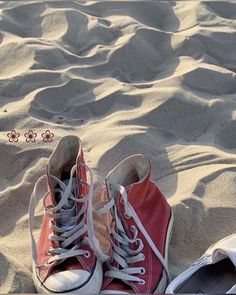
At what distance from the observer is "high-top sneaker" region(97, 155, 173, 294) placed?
156cm

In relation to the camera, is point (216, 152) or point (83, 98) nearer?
point (216, 152)

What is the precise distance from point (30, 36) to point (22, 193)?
1169mm

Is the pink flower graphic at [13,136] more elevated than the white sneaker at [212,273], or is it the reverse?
the white sneaker at [212,273]

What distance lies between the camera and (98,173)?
2.03 metres

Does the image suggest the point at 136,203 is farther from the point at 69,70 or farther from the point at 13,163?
the point at 69,70

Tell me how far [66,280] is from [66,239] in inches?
4.8

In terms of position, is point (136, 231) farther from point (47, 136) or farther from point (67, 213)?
point (47, 136)

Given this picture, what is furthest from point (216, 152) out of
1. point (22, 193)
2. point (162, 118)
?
point (22, 193)

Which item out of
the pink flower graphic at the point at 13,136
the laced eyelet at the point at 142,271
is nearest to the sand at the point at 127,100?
the pink flower graphic at the point at 13,136

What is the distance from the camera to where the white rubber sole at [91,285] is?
150 centimetres

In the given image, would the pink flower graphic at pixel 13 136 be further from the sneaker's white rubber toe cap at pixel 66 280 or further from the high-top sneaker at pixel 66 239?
the sneaker's white rubber toe cap at pixel 66 280

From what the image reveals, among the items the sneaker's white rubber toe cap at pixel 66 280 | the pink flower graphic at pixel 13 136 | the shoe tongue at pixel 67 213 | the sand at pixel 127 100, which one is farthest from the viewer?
the pink flower graphic at pixel 13 136

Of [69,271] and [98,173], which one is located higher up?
[69,271]

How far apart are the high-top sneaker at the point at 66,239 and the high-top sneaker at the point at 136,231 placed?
52mm
